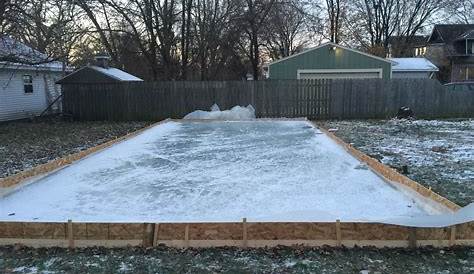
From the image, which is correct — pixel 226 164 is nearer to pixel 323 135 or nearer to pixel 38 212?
pixel 38 212

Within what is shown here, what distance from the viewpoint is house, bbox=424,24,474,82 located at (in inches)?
1176

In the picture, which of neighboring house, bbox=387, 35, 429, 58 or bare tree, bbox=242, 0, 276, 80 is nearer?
bare tree, bbox=242, 0, 276, 80


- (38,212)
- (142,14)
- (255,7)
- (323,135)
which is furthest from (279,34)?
(38,212)

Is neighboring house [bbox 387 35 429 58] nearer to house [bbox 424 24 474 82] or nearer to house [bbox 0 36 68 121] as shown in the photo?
house [bbox 424 24 474 82]

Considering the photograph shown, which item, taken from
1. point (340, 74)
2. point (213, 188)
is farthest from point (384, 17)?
Result: point (213, 188)

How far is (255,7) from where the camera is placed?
23328 millimetres

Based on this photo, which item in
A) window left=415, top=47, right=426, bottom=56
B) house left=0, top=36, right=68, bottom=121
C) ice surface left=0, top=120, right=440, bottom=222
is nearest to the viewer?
ice surface left=0, top=120, right=440, bottom=222

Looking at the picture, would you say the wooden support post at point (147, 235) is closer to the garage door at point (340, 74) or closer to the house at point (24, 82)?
the house at point (24, 82)

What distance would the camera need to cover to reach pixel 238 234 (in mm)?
3660

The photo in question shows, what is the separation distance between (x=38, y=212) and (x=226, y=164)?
9.28ft

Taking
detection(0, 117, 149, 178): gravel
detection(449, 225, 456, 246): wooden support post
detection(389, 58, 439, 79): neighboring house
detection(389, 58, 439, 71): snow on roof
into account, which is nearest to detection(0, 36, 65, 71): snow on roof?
detection(0, 117, 149, 178): gravel

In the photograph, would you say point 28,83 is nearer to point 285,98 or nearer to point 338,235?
point 285,98

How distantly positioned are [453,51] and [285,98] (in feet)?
67.4

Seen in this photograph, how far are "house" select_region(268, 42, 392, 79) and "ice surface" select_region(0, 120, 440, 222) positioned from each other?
30.7 feet
